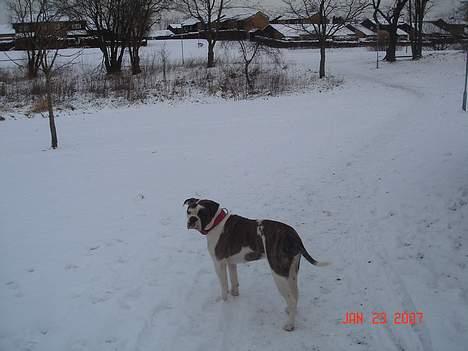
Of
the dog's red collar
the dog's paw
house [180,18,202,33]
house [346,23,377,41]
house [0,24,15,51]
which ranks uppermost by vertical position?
house [180,18,202,33]

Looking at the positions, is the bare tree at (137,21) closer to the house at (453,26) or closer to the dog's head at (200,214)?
the dog's head at (200,214)

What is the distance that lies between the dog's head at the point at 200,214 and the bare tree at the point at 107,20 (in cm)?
2854

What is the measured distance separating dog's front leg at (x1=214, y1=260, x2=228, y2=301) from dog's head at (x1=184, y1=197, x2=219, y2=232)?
451 mm

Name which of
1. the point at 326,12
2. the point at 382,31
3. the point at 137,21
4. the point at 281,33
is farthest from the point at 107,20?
the point at 382,31

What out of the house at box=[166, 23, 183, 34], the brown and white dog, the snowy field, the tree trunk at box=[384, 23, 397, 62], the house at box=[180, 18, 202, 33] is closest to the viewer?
the brown and white dog

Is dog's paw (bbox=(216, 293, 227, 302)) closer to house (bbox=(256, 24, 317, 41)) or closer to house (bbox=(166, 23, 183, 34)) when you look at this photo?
house (bbox=(256, 24, 317, 41))

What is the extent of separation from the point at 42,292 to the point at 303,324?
3114 millimetres

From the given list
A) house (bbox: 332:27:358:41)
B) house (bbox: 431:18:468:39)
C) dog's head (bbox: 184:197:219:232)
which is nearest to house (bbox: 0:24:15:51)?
house (bbox: 332:27:358:41)

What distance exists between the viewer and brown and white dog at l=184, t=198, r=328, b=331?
392cm

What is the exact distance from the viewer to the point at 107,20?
98.0 ft

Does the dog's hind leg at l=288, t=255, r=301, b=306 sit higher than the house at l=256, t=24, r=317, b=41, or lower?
lower

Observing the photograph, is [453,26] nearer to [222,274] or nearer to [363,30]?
[363,30]

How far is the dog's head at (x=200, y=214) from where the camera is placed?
4.23 meters

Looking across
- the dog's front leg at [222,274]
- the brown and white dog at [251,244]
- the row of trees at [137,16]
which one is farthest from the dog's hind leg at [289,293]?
the row of trees at [137,16]
